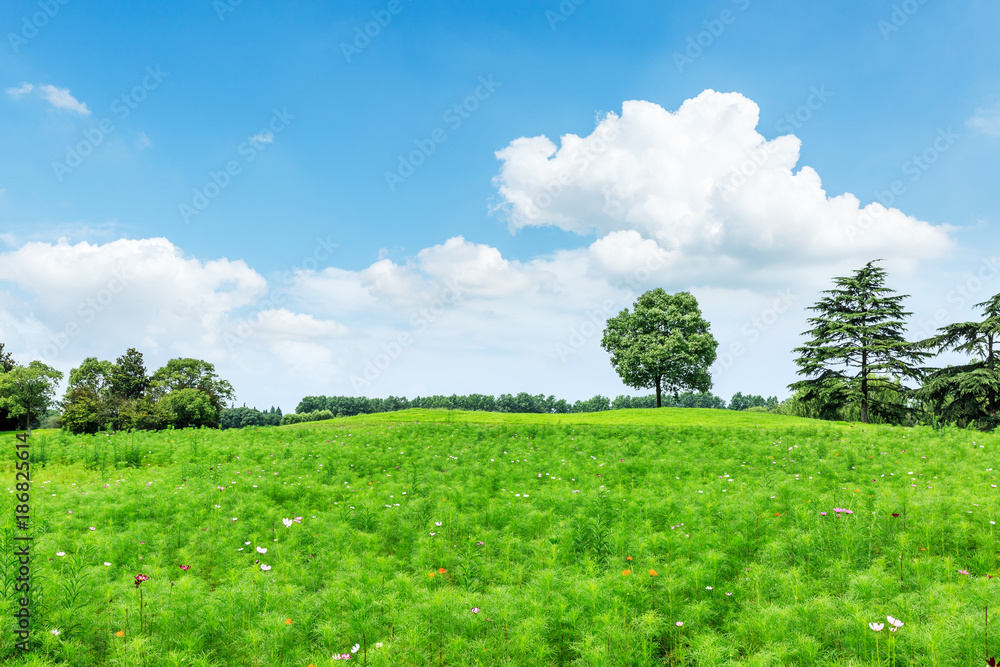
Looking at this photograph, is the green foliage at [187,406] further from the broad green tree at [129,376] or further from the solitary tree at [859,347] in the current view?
the solitary tree at [859,347]

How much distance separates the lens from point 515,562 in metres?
7.91

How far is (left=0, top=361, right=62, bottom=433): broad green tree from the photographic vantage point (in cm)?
5784

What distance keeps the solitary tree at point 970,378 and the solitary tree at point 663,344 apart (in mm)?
16650

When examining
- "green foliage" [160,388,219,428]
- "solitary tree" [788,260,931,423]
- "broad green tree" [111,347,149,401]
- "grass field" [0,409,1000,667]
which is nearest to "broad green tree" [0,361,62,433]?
"broad green tree" [111,347,149,401]

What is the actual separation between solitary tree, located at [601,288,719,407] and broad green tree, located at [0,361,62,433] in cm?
6528

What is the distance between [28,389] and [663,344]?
237 ft

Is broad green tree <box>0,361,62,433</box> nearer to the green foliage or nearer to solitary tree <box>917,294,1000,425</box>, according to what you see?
the green foliage

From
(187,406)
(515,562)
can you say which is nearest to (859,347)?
(515,562)

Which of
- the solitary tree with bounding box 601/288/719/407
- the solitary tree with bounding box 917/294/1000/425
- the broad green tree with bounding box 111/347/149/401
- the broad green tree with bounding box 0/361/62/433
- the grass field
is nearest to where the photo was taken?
the grass field

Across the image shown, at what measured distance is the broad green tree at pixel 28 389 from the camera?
57.8 metres

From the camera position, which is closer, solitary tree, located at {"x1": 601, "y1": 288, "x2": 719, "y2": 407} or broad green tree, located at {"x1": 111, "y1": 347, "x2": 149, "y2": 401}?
solitary tree, located at {"x1": 601, "y1": 288, "x2": 719, "y2": 407}

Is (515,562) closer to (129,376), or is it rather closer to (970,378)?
(970,378)

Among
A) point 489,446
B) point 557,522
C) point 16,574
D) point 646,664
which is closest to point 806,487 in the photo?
point 557,522

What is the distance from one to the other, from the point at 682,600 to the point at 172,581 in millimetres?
6855
